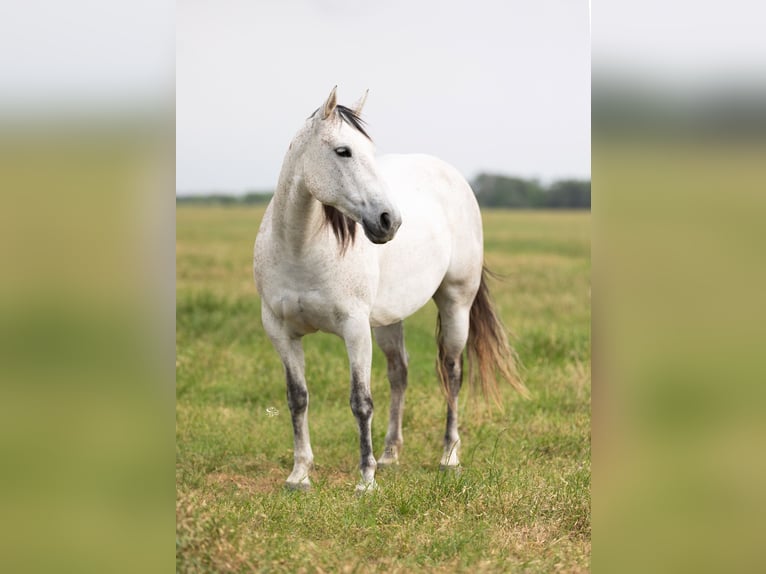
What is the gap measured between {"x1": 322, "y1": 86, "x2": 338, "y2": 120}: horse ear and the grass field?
2.03 metres

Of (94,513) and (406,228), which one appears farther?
(406,228)

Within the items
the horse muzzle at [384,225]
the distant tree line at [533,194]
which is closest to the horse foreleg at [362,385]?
the horse muzzle at [384,225]

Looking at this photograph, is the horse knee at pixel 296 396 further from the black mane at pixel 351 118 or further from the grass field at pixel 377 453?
the black mane at pixel 351 118

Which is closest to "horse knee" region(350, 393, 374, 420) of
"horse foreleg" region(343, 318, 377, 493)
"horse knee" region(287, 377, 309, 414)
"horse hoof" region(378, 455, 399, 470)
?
"horse foreleg" region(343, 318, 377, 493)

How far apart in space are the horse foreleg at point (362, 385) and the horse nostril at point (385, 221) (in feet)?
2.80

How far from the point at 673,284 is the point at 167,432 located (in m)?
1.45

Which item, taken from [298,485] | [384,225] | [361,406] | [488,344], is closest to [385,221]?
[384,225]

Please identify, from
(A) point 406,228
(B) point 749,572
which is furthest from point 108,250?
(A) point 406,228

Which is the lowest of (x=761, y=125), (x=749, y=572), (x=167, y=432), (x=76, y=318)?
(x=749, y=572)

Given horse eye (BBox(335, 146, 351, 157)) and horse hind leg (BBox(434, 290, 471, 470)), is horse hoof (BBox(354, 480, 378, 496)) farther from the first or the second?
horse eye (BBox(335, 146, 351, 157))

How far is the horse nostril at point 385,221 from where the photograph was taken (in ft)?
13.6

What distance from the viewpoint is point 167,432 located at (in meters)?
2.21

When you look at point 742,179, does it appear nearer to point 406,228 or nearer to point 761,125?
point 761,125

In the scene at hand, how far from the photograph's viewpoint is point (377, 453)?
239 inches
